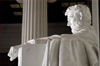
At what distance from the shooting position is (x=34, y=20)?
696cm

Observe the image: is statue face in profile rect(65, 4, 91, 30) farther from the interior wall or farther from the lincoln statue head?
the interior wall

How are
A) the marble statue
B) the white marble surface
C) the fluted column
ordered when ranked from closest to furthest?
the marble statue, the white marble surface, the fluted column

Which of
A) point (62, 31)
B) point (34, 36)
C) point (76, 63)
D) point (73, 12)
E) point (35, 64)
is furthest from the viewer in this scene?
point (62, 31)

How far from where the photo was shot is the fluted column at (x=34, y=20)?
6801 millimetres

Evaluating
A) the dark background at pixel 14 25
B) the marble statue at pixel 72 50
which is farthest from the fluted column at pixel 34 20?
the dark background at pixel 14 25

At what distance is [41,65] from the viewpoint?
13.3ft

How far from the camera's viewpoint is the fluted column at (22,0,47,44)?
6.80 metres

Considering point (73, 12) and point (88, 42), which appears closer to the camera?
point (88, 42)

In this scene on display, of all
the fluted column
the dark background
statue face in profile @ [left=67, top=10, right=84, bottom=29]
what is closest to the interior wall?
the dark background

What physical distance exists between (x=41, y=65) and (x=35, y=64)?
84 mm

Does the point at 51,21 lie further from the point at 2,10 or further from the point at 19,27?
the point at 2,10

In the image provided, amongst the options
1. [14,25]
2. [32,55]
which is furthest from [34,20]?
[14,25]

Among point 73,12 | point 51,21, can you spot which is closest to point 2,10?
point 51,21

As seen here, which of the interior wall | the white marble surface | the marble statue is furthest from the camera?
the interior wall
